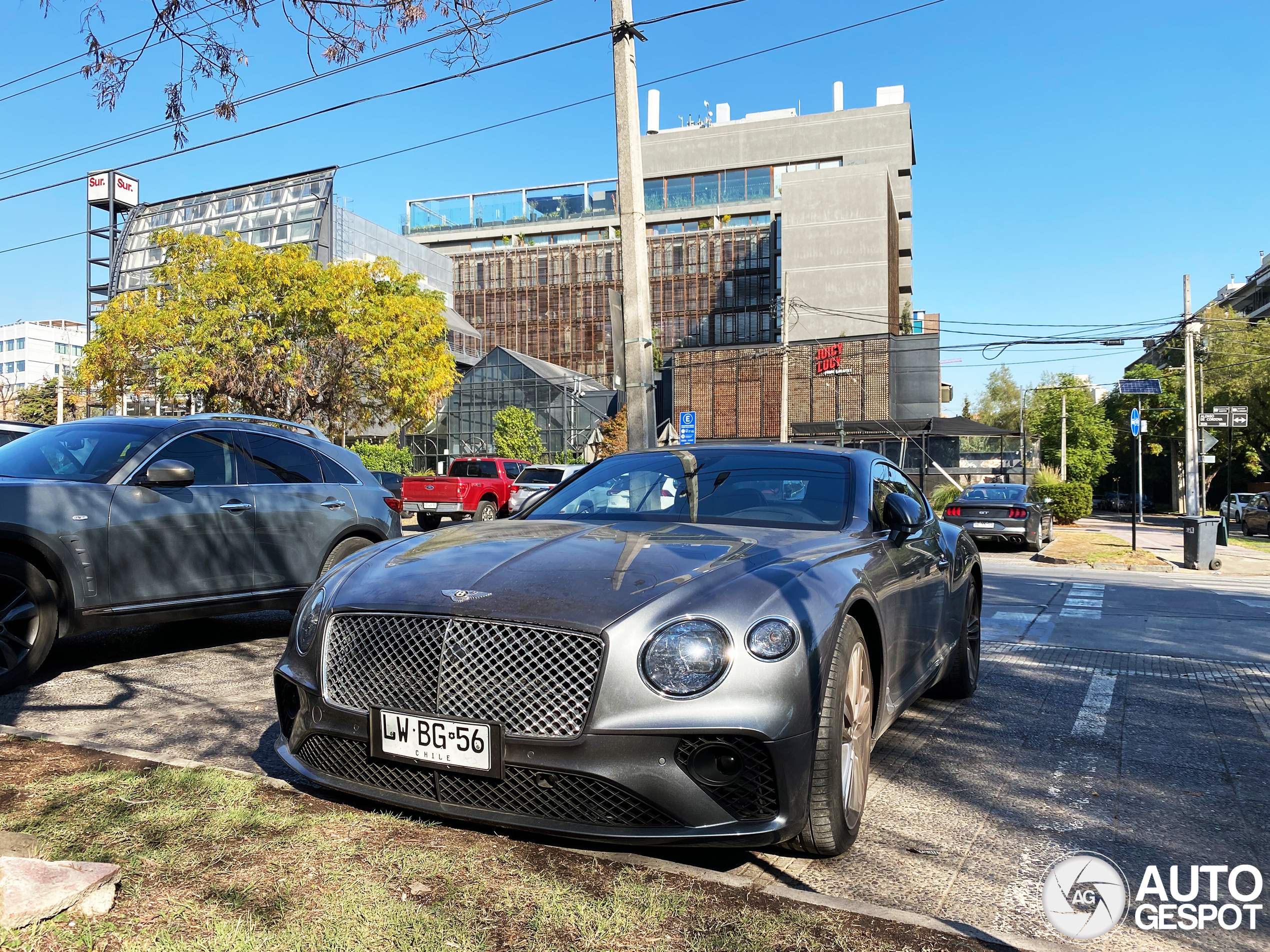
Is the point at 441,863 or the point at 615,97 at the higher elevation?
the point at 615,97

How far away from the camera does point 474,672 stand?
290cm

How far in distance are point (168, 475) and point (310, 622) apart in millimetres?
2876

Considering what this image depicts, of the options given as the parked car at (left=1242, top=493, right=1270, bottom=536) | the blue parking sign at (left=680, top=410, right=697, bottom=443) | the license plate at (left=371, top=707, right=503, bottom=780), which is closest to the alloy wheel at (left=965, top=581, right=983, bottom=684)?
the license plate at (left=371, top=707, right=503, bottom=780)

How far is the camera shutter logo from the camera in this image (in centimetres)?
274

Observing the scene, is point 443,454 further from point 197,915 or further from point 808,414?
point 197,915

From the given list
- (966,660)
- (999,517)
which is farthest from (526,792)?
(999,517)

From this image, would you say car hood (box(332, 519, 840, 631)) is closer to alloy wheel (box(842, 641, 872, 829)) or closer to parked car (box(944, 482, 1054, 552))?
alloy wheel (box(842, 641, 872, 829))

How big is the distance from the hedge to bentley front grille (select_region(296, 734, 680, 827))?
113 ft

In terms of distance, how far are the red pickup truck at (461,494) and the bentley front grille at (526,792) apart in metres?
20.8

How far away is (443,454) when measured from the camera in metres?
55.9

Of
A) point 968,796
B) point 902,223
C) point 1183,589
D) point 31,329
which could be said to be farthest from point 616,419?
point 31,329

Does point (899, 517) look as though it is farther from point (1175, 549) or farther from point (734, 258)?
point (734, 258)

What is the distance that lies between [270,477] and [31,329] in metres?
129

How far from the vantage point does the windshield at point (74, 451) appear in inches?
229
